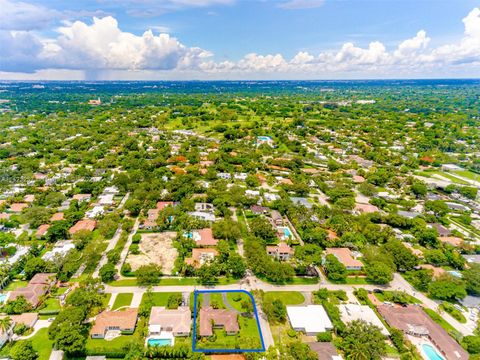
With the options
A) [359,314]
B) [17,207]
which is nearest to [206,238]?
[359,314]

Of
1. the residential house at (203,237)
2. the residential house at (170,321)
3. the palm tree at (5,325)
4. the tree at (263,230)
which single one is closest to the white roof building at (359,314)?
the tree at (263,230)

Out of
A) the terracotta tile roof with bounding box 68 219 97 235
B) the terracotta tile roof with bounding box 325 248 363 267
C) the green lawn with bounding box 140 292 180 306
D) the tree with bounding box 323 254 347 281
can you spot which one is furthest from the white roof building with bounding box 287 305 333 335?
the terracotta tile roof with bounding box 68 219 97 235

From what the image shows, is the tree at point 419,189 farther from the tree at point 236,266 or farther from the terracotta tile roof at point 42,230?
the terracotta tile roof at point 42,230

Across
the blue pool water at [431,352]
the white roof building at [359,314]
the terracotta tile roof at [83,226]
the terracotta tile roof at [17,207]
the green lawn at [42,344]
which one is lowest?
the blue pool water at [431,352]

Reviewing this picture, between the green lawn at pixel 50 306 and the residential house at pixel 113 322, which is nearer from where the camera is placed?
the residential house at pixel 113 322

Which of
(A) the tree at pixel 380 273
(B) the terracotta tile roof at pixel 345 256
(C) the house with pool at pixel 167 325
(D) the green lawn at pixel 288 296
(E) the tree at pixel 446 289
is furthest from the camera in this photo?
(B) the terracotta tile roof at pixel 345 256

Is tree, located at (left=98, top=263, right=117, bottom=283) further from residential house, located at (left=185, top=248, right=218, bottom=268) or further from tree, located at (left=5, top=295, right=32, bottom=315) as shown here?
residential house, located at (left=185, top=248, right=218, bottom=268)

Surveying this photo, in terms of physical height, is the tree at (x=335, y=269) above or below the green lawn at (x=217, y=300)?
above
